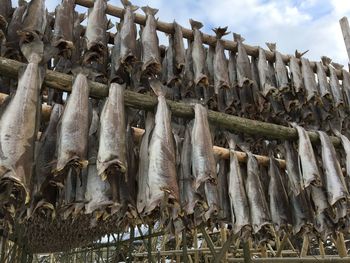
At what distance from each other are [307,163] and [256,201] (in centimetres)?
45

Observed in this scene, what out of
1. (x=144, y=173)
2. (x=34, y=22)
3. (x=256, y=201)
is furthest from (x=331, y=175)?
(x=34, y=22)

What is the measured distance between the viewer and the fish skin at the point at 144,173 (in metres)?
1.91

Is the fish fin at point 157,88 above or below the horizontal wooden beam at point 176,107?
above

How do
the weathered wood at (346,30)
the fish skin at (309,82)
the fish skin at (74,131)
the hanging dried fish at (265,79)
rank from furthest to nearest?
the weathered wood at (346,30), the fish skin at (309,82), the hanging dried fish at (265,79), the fish skin at (74,131)

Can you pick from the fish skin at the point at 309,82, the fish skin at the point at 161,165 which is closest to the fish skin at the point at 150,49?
the fish skin at the point at 161,165

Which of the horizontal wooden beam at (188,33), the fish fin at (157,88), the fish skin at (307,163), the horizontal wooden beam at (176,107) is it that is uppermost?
the horizontal wooden beam at (188,33)

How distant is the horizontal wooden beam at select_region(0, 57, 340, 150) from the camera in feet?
6.98

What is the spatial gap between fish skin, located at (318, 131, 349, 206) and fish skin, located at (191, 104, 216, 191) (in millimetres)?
934

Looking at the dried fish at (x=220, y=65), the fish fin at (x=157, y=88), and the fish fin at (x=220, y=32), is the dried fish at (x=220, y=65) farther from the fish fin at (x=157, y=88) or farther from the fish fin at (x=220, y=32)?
the fish fin at (x=157, y=88)

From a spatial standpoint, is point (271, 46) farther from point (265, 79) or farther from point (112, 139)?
point (112, 139)

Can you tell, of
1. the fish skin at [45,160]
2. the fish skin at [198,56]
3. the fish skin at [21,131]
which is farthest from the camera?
the fish skin at [198,56]

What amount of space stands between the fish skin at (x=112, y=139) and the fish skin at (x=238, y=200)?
0.85 m

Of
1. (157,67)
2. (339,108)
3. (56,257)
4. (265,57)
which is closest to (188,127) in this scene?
(157,67)

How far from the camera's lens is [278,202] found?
2688 millimetres
